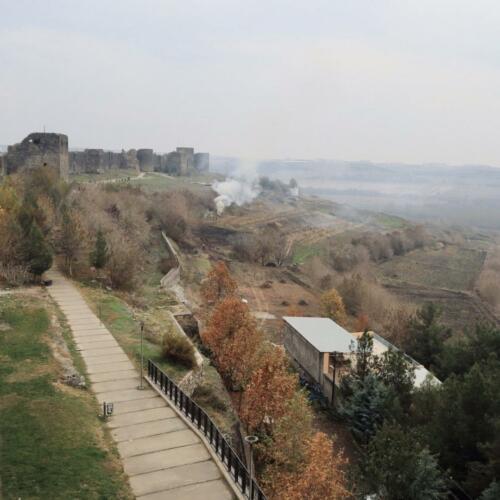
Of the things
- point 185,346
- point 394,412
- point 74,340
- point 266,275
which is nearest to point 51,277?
point 74,340

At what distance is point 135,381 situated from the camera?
16406 millimetres

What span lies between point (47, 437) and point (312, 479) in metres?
6.86

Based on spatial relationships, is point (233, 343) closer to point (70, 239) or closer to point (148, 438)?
point (148, 438)

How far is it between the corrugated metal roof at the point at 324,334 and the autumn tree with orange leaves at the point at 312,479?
10.6 meters

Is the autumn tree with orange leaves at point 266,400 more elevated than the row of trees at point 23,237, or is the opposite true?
the row of trees at point 23,237

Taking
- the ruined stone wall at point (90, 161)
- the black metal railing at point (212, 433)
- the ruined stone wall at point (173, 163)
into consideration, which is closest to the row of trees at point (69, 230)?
the black metal railing at point (212, 433)

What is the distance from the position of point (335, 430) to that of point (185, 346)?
8.80 metres

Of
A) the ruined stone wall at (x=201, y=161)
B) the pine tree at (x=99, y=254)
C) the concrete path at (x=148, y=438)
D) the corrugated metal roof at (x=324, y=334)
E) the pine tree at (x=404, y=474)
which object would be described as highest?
the ruined stone wall at (x=201, y=161)

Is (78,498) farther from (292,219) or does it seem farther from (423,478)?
(292,219)

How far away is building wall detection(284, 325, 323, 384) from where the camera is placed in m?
27.7

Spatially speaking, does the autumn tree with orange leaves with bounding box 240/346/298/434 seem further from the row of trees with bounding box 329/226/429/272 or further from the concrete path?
the row of trees with bounding box 329/226/429/272

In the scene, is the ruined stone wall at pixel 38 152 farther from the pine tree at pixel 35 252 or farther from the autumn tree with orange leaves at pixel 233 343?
the autumn tree with orange leaves at pixel 233 343

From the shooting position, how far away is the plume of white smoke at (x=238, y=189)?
83.8m

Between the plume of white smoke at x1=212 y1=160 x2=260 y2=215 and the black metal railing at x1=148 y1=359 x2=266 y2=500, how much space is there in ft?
204
